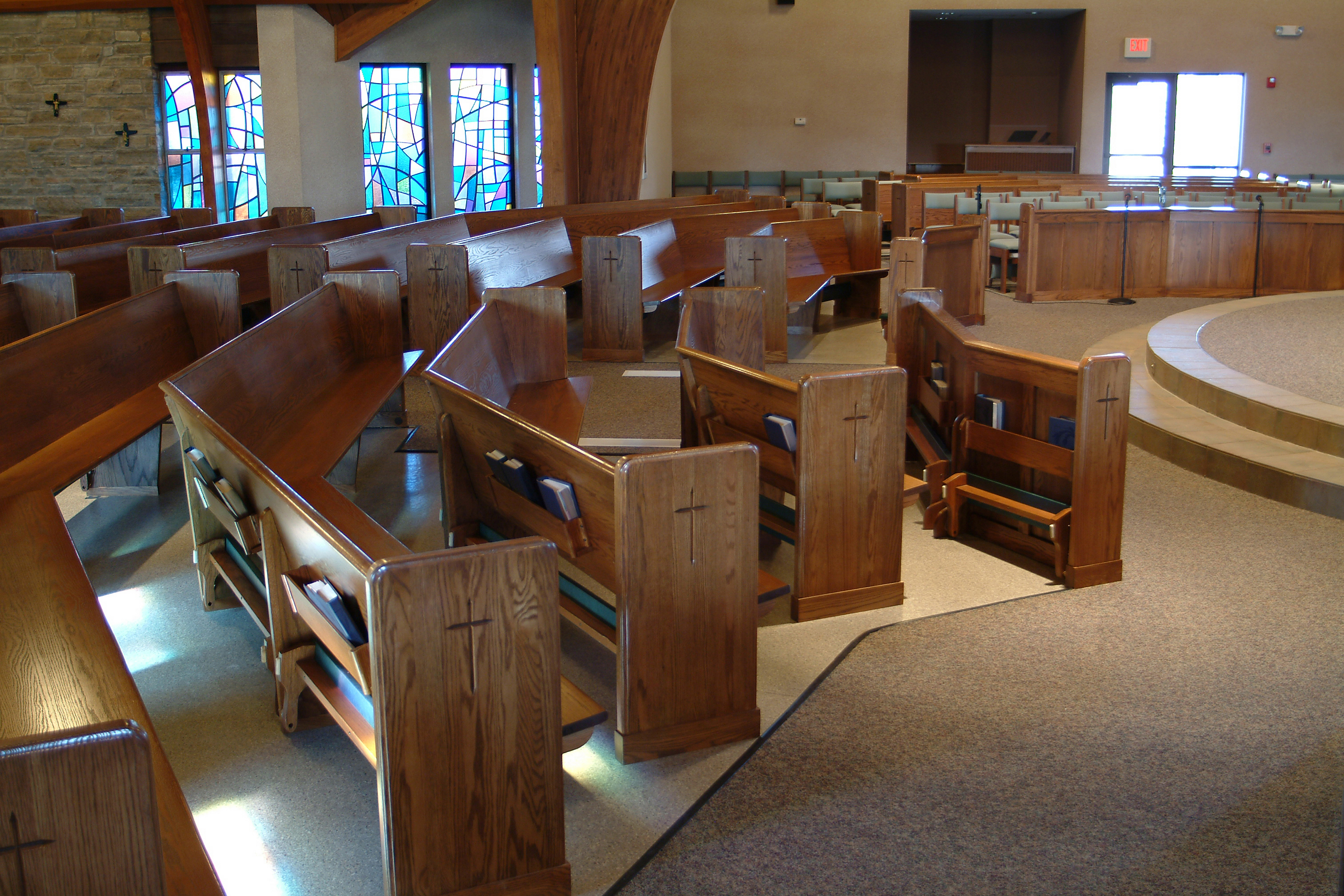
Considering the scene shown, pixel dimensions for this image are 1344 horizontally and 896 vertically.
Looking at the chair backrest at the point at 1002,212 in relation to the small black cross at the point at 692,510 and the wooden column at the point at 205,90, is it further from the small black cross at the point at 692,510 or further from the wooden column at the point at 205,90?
the small black cross at the point at 692,510

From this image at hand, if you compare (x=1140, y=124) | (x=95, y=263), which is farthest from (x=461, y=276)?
(x=1140, y=124)

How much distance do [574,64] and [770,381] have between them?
692 cm

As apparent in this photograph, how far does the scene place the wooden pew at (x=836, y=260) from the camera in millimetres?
6672

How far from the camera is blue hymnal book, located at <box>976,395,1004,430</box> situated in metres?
3.15

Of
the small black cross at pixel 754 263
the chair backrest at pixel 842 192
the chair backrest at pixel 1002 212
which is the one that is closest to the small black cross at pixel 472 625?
the small black cross at pixel 754 263

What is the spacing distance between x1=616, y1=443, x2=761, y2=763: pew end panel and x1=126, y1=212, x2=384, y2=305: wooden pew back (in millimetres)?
2895

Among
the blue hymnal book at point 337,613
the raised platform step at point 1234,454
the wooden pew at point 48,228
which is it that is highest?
the wooden pew at point 48,228

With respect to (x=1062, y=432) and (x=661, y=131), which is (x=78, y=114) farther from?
(x=1062, y=432)

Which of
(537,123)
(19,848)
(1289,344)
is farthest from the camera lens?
(537,123)

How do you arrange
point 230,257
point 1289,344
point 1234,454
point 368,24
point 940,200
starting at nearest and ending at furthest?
1. point 1234,454
2. point 230,257
3. point 1289,344
4. point 368,24
5. point 940,200

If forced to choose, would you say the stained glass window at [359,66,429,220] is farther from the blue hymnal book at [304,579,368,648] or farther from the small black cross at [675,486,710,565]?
the blue hymnal book at [304,579,368,648]

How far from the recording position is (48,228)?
7.23 metres

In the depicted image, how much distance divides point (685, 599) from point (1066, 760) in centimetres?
76

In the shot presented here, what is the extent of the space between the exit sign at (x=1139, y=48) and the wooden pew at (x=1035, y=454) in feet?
47.0
